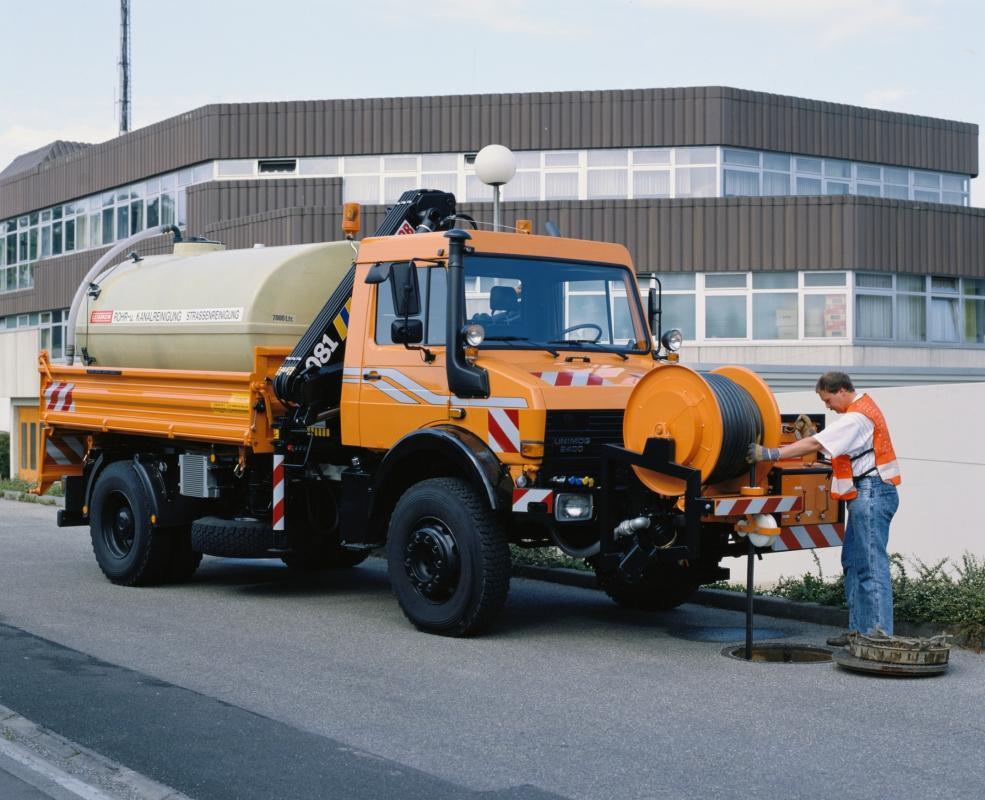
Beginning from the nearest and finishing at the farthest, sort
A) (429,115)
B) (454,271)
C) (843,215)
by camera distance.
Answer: (454,271) → (843,215) → (429,115)

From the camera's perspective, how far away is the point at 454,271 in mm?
10133

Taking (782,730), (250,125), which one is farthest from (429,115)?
(782,730)

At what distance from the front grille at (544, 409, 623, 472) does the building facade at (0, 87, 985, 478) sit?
15000mm

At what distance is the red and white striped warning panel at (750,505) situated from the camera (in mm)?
8891

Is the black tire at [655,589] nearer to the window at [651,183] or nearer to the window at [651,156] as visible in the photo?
the window at [651,183]

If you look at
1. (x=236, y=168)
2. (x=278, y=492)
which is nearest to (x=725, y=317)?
(x=236, y=168)

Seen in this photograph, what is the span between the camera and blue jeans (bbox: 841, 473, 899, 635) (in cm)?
910

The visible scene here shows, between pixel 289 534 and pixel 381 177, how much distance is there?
21982mm

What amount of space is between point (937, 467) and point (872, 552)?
4.29m

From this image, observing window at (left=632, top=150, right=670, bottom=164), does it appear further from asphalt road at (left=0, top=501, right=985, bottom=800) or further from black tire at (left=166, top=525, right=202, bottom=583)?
asphalt road at (left=0, top=501, right=985, bottom=800)

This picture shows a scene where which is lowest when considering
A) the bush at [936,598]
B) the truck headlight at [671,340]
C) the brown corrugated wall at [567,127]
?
the bush at [936,598]

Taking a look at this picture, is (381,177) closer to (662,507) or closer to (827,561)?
(827,561)

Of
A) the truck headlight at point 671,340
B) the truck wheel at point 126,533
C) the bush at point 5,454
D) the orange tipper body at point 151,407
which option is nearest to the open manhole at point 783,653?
the truck headlight at point 671,340

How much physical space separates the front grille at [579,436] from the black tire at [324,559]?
4249 millimetres
